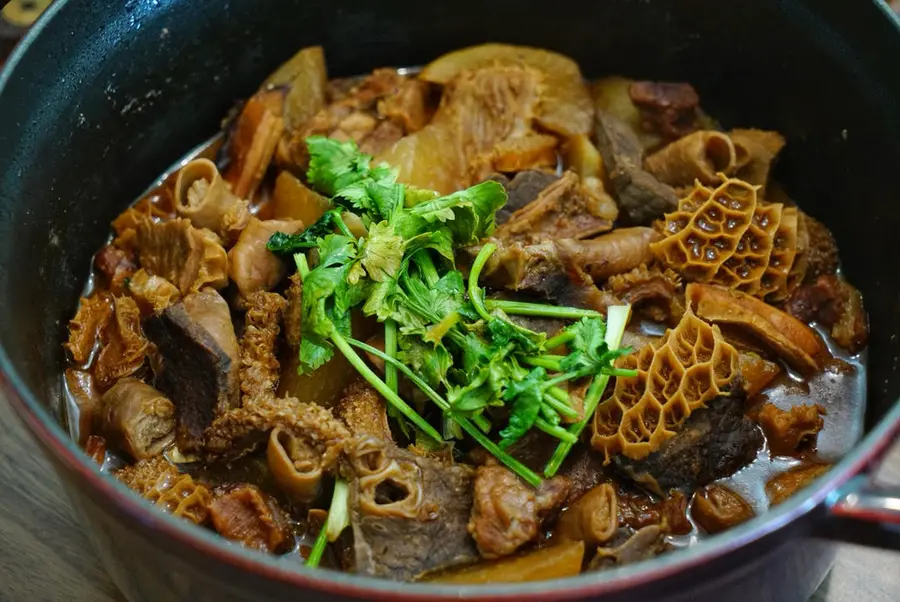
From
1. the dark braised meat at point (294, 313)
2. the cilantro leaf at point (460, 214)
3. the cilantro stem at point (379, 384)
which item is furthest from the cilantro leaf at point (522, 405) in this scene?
the dark braised meat at point (294, 313)

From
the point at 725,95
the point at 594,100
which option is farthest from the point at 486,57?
the point at 725,95

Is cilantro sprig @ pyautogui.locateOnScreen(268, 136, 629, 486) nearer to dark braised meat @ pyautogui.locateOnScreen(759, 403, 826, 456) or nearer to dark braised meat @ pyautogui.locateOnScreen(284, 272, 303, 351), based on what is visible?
dark braised meat @ pyautogui.locateOnScreen(284, 272, 303, 351)

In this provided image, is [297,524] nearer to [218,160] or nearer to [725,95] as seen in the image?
[218,160]

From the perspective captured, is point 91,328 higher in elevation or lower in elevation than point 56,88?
lower

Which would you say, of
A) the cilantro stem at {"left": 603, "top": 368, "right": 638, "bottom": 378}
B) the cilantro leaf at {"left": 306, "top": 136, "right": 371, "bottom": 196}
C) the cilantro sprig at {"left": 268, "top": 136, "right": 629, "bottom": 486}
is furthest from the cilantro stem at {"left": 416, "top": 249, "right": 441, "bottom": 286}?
the cilantro stem at {"left": 603, "top": 368, "right": 638, "bottom": 378}

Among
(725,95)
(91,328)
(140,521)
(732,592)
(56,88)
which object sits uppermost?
(56,88)

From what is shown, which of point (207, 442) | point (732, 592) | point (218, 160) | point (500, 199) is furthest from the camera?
point (218, 160)

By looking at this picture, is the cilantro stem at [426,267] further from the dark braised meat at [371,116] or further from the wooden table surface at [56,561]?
the wooden table surface at [56,561]
